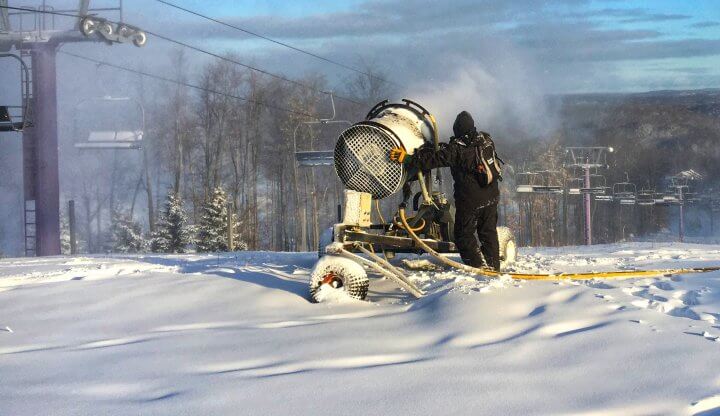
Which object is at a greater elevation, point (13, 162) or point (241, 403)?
point (13, 162)

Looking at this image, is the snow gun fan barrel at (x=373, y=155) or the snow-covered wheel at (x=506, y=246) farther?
the snow-covered wheel at (x=506, y=246)

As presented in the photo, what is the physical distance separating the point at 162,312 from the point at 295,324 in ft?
4.20

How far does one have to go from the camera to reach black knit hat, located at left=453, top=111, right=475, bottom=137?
274 inches

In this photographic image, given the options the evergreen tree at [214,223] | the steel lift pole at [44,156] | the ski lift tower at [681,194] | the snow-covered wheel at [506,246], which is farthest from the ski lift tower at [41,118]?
the ski lift tower at [681,194]

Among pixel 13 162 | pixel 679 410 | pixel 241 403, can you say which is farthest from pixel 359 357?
pixel 13 162

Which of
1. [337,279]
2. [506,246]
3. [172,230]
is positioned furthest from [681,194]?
[337,279]

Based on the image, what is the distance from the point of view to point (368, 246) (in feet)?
24.1

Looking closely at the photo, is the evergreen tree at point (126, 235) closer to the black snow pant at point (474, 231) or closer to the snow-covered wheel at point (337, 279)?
the black snow pant at point (474, 231)

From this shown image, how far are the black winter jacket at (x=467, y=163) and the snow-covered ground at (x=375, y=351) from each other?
3.05ft

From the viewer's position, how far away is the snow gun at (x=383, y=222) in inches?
233

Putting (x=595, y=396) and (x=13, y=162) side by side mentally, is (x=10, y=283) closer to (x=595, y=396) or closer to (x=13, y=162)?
(x=595, y=396)

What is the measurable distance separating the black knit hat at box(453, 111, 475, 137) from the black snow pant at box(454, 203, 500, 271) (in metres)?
0.69

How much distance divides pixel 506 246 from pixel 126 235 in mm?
46500

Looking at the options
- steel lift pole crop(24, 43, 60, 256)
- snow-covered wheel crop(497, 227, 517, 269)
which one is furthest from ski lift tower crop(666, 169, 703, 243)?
snow-covered wheel crop(497, 227, 517, 269)
